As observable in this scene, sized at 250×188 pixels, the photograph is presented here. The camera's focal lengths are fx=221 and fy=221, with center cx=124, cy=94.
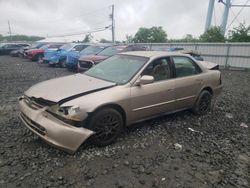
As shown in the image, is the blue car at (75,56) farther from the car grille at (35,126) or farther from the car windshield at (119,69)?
the car grille at (35,126)

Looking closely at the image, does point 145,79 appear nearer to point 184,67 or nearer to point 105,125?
point 105,125

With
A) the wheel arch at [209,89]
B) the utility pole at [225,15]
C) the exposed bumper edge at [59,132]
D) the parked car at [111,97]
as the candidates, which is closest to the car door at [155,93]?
the parked car at [111,97]

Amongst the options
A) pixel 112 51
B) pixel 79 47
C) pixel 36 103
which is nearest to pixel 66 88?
pixel 36 103

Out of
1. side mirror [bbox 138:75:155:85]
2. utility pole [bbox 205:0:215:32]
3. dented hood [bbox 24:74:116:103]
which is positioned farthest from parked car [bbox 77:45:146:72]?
utility pole [bbox 205:0:215:32]

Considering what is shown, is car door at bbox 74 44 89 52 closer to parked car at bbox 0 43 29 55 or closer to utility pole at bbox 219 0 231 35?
parked car at bbox 0 43 29 55

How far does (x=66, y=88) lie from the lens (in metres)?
3.80

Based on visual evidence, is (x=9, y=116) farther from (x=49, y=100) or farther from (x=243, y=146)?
(x=243, y=146)

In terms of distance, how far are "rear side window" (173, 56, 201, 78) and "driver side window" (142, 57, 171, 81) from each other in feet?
0.85

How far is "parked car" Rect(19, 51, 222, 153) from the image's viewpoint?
3.34 m

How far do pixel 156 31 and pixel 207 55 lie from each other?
130ft

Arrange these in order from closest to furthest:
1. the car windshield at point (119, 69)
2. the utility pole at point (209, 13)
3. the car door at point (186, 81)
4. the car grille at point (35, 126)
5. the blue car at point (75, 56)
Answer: the car grille at point (35, 126), the car windshield at point (119, 69), the car door at point (186, 81), the blue car at point (75, 56), the utility pole at point (209, 13)

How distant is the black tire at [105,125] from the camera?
140 inches

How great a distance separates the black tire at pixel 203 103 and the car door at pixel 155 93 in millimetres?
993

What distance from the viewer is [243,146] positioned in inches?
164
